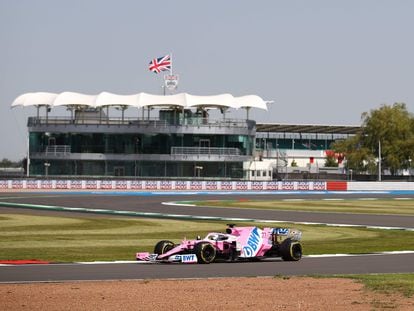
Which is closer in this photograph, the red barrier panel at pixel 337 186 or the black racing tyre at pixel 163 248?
the black racing tyre at pixel 163 248

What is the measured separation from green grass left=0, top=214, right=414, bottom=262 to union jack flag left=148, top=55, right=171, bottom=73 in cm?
7755

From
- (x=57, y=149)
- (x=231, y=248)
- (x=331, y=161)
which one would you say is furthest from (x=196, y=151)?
(x=231, y=248)

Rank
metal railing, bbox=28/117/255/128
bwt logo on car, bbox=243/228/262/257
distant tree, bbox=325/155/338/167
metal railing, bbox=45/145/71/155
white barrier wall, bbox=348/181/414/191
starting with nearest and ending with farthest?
bwt logo on car, bbox=243/228/262/257
white barrier wall, bbox=348/181/414/191
metal railing, bbox=45/145/71/155
metal railing, bbox=28/117/255/128
distant tree, bbox=325/155/338/167

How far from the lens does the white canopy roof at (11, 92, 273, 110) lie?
121 meters

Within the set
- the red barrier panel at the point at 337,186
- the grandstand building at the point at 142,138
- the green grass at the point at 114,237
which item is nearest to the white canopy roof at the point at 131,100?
the grandstand building at the point at 142,138

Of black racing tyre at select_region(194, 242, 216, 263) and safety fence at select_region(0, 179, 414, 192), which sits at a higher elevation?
safety fence at select_region(0, 179, 414, 192)

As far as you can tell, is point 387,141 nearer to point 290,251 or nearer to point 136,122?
point 136,122

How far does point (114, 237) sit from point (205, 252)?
10.7 meters

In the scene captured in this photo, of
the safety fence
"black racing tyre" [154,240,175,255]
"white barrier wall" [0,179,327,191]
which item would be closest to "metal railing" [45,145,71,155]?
the safety fence

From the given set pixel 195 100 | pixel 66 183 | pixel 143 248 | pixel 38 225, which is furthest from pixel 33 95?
pixel 143 248

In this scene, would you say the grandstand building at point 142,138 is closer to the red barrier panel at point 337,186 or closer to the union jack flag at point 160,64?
the union jack flag at point 160,64

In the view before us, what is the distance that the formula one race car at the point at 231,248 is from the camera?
25188mm

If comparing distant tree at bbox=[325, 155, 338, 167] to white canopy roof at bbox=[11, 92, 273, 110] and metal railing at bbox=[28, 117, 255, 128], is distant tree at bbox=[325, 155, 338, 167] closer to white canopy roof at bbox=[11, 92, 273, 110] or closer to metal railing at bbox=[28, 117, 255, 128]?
white canopy roof at bbox=[11, 92, 273, 110]

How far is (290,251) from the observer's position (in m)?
26.5
